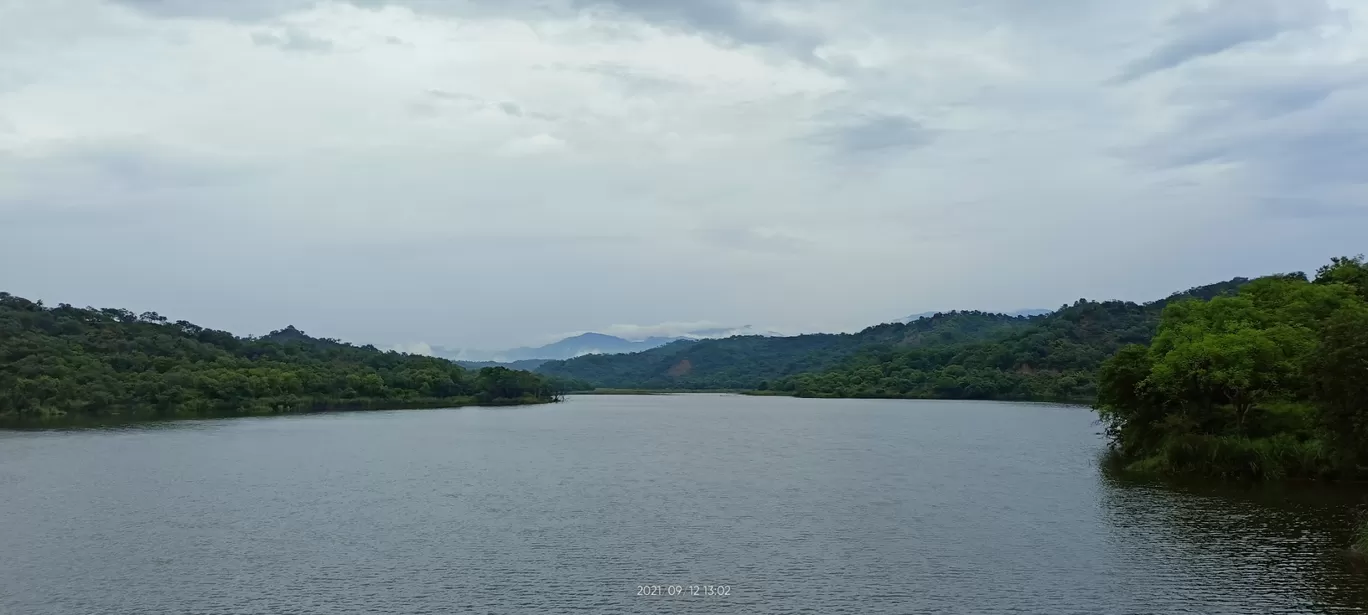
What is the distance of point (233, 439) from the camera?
82.1 meters

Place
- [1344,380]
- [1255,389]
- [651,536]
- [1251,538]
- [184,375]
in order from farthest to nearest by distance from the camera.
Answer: [184,375] → [1255,389] → [1344,380] → [651,536] → [1251,538]

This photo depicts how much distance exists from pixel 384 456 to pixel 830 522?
40.9 m

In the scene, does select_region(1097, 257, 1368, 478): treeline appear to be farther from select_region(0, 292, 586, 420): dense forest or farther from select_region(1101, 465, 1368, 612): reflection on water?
select_region(0, 292, 586, 420): dense forest

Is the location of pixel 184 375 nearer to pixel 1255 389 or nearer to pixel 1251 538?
pixel 1255 389

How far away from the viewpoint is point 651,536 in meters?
35.8

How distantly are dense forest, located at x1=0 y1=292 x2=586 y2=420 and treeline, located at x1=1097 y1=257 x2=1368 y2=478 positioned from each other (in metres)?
110

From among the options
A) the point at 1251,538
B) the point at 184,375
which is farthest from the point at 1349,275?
the point at 184,375

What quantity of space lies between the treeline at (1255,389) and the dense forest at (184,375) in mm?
109610

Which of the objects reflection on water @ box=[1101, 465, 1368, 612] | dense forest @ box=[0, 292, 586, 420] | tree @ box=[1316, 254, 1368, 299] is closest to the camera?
reflection on water @ box=[1101, 465, 1368, 612]

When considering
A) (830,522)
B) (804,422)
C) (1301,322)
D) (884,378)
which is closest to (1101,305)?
(884,378)

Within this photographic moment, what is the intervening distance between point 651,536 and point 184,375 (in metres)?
116

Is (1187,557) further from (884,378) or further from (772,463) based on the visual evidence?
(884,378)

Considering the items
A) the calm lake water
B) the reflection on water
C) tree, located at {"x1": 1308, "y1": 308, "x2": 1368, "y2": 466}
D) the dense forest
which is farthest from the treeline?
the dense forest

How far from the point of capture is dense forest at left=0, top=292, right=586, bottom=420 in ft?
371
